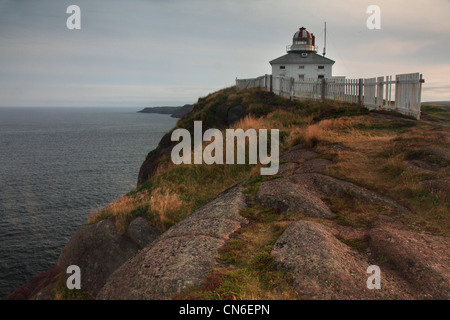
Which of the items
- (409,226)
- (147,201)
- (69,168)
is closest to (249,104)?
(147,201)

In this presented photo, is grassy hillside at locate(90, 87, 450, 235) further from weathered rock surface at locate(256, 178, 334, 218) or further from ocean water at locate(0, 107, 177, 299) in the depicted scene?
ocean water at locate(0, 107, 177, 299)

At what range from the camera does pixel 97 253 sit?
28.1 feet

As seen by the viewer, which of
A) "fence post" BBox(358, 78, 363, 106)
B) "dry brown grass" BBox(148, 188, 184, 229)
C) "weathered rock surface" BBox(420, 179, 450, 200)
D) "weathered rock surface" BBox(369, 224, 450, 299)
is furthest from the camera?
"fence post" BBox(358, 78, 363, 106)

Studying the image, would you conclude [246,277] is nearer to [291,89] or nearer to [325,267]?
[325,267]

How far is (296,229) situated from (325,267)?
1.05 m

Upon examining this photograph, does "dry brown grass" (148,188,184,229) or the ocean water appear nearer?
"dry brown grass" (148,188,184,229)

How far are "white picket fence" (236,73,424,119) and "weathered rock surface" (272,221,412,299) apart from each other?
1012cm

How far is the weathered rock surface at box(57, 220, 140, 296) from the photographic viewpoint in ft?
26.9

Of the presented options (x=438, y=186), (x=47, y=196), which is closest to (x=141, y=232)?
(x=438, y=186)

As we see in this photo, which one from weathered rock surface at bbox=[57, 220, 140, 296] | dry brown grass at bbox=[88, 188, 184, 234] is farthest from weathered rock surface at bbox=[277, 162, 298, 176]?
weathered rock surface at bbox=[57, 220, 140, 296]

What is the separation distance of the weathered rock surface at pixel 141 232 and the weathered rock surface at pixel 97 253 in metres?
0.15

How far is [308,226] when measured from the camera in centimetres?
486

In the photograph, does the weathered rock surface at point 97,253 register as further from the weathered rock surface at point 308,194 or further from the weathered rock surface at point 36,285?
the weathered rock surface at point 308,194

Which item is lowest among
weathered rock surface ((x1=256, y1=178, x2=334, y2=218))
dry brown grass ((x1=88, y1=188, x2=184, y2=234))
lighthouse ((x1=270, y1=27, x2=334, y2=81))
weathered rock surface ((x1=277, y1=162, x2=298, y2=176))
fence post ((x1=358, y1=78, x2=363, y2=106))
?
dry brown grass ((x1=88, y1=188, x2=184, y2=234))
